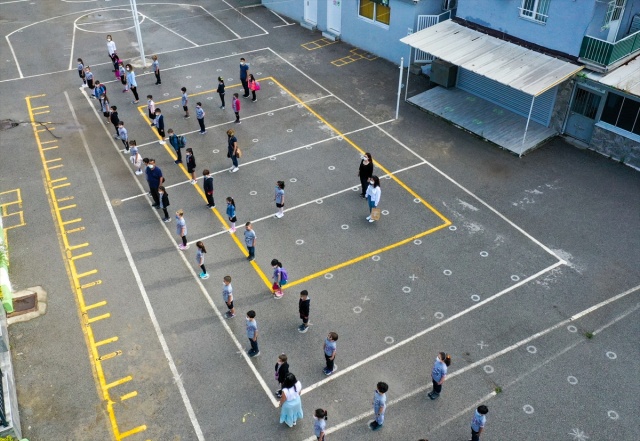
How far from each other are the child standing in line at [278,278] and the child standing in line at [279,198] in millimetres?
3417

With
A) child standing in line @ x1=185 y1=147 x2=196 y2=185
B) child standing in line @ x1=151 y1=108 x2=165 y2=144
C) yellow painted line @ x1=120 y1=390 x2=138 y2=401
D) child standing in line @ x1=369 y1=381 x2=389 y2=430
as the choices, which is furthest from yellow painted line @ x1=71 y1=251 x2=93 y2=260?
child standing in line @ x1=369 y1=381 x2=389 y2=430

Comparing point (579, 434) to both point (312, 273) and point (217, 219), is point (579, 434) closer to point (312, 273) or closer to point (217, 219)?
point (312, 273)

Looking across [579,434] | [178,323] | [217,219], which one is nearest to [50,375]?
[178,323]

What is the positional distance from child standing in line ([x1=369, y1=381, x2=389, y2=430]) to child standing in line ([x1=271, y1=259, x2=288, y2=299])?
429 centimetres

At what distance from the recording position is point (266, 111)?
24.7m

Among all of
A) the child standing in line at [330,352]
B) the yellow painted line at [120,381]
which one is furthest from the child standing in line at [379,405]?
the yellow painted line at [120,381]

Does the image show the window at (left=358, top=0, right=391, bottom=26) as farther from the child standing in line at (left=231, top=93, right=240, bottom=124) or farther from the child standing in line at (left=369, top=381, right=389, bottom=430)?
the child standing in line at (left=369, top=381, right=389, bottom=430)

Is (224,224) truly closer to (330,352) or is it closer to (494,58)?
(330,352)

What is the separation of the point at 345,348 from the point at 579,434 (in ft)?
18.7

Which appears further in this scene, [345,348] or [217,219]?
[217,219]

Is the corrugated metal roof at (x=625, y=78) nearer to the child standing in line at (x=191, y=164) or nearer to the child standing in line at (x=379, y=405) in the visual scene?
the child standing in line at (x=379, y=405)

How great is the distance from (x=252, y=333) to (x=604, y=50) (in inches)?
658

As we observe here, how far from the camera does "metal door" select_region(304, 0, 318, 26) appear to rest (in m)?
32.7

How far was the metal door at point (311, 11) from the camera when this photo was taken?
32656mm
